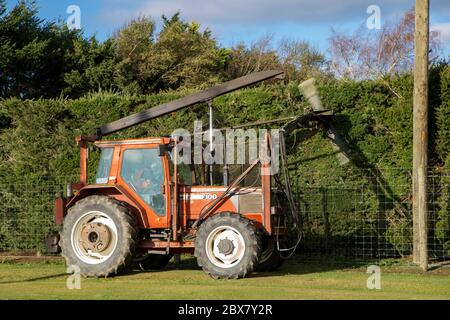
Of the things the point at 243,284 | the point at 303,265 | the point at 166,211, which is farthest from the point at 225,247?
the point at 303,265

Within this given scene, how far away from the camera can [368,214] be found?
581 inches

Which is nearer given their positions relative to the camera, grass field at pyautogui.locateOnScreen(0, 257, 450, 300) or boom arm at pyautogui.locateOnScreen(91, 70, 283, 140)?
grass field at pyautogui.locateOnScreen(0, 257, 450, 300)

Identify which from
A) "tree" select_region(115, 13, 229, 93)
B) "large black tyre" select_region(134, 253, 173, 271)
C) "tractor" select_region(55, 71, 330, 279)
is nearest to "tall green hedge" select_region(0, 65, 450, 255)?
"tractor" select_region(55, 71, 330, 279)

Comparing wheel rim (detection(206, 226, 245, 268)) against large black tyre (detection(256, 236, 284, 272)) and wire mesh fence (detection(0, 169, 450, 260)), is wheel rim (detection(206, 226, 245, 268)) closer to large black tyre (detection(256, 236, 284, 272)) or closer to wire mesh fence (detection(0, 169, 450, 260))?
large black tyre (detection(256, 236, 284, 272))

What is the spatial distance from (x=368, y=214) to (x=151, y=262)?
4.25 meters

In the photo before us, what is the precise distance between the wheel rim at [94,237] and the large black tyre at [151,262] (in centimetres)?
123

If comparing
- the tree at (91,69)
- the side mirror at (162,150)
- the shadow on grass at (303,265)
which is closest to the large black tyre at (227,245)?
the shadow on grass at (303,265)

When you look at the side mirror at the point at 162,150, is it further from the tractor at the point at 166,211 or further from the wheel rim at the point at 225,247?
the wheel rim at the point at 225,247

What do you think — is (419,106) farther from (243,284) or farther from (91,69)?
(91,69)

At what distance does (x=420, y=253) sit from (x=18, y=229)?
8341 mm

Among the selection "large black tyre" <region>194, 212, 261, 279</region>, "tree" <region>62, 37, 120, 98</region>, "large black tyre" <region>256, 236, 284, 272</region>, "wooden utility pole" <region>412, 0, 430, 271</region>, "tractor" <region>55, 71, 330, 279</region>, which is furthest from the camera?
"tree" <region>62, 37, 120, 98</region>

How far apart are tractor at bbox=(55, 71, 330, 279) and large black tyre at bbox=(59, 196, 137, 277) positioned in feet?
0.05

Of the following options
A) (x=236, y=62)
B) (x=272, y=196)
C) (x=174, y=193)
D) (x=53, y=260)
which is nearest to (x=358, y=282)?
(x=272, y=196)

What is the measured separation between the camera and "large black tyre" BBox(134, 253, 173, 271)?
13.7 m
